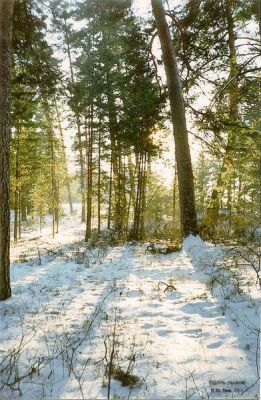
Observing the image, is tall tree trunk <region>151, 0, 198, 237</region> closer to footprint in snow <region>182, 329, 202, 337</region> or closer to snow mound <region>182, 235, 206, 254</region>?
snow mound <region>182, 235, 206, 254</region>

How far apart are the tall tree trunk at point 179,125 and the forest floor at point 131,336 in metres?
2.76

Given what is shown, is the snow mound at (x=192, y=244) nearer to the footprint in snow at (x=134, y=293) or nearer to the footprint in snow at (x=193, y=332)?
the footprint in snow at (x=134, y=293)

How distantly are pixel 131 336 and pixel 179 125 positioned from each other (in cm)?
770

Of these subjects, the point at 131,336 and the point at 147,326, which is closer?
the point at 131,336

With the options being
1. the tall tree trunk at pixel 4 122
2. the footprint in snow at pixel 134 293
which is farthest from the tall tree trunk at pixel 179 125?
the tall tree trunk at pixel 4 122

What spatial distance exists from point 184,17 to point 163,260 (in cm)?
775

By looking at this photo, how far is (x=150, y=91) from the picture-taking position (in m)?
15.7

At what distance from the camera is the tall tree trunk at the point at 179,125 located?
1081 cm

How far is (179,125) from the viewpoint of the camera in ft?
35.7

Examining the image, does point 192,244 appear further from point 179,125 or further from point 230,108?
point 230,108

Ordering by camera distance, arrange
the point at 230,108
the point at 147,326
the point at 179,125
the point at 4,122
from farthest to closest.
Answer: the point at 179,125 → the point at 230,108 → the point at 4,122 → the point at 147,326

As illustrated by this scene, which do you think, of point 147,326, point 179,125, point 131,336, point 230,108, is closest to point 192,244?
point 179,125

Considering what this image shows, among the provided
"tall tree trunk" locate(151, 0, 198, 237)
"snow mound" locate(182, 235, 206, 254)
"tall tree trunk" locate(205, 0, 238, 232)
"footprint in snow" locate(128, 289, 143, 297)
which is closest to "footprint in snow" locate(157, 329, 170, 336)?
"footprint in snow" locate(128, 289, 143, 297)

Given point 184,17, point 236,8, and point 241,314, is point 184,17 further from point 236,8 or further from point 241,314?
point 241,314
